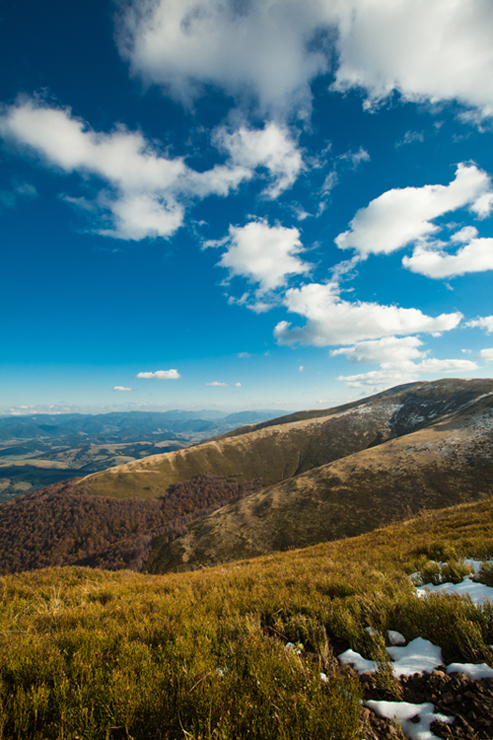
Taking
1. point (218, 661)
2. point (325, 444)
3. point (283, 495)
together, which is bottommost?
point (325, 444)

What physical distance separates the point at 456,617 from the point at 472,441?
106m

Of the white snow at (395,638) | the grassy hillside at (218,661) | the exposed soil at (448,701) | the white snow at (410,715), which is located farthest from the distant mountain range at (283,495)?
the white snow at (410,715)

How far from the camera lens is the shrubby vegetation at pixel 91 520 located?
144750 millimetres

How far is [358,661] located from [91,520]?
211353mm

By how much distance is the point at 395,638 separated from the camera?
4.34 meters

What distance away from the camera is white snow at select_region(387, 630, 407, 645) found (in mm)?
4270

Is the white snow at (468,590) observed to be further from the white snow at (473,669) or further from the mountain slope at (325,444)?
the mountain slope at (325,444)

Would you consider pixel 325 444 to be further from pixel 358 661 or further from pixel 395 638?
pixel 358 661

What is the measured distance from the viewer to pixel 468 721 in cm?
271

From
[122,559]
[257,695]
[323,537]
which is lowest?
[122,559]

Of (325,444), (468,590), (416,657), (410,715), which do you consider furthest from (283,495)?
(325,444)

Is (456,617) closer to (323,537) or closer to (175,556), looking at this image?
(323,537)

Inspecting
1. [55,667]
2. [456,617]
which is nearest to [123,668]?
[55,667]

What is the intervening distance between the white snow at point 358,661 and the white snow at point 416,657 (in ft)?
1.03
